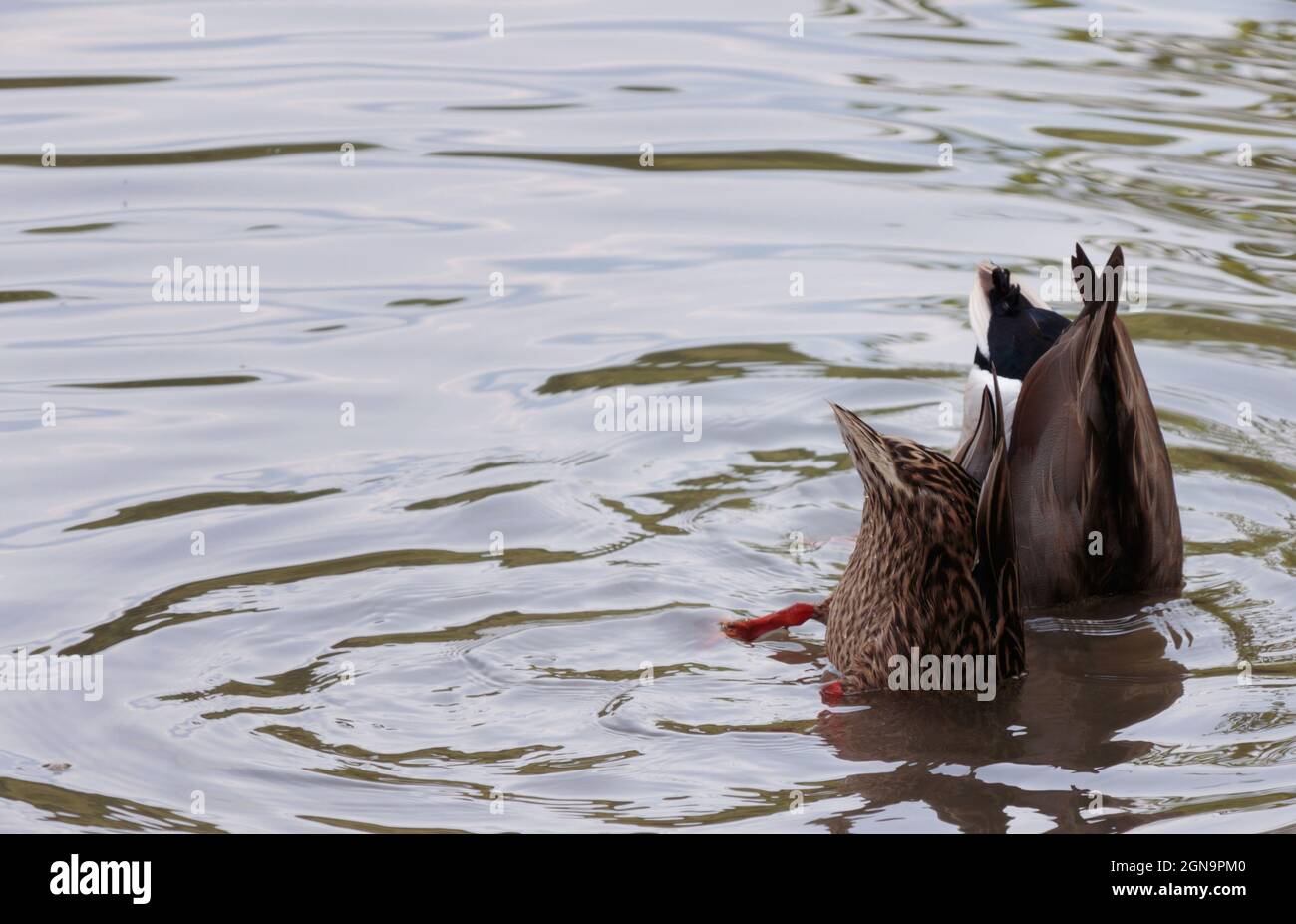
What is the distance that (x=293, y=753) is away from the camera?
4984mm

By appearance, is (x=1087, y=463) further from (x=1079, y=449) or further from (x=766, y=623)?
(x=766, y=623)

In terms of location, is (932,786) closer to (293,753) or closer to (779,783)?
(779,783)

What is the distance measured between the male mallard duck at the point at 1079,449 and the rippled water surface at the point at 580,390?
21 centimetres

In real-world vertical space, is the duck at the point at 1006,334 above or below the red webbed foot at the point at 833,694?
above

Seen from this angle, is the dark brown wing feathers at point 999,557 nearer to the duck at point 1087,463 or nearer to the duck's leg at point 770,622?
the duck at point 1087,463

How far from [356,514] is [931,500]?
2.47 metres

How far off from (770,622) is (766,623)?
0.01 meters

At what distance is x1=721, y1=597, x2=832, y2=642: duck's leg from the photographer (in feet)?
19.3

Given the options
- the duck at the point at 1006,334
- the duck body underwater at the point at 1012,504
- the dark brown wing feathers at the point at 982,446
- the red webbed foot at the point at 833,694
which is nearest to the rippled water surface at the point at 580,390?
the red webbed foot at the point at 833,694

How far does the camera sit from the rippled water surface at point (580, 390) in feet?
16.6

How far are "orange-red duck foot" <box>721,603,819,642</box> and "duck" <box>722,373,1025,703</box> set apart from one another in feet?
1.06

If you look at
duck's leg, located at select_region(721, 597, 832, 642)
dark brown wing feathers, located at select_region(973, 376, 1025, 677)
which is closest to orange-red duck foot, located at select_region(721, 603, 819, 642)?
duck's leg, located at select_region(721, 597, 832, 642)

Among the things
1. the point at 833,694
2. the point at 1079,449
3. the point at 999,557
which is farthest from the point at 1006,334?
the point at 833,694

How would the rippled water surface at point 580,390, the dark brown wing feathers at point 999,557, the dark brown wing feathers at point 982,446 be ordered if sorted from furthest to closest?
the dark brown wing feathers at point 982,446 → the dark brown wing feathers at point 999,557 → the rippled water surface at point 580,390
